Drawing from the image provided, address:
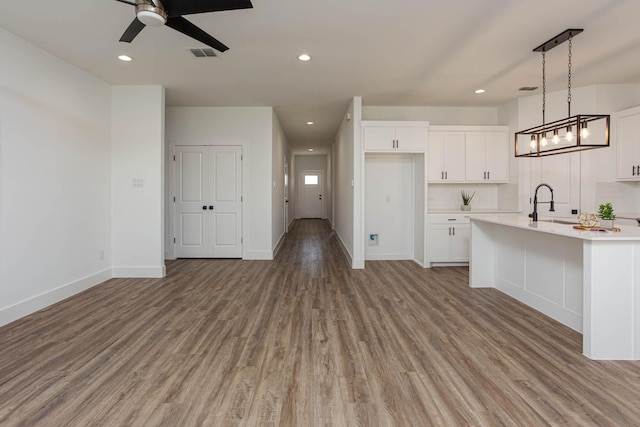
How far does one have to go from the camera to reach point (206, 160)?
5.91 metres

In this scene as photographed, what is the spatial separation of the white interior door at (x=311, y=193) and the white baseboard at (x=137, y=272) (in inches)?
388

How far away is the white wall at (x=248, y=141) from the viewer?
19.2 feet

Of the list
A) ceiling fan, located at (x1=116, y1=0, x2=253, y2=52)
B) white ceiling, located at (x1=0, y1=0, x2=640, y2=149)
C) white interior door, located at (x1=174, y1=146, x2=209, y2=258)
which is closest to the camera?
ceiling fan, located at (x1=116, y1=0, x2=253, y2=52)

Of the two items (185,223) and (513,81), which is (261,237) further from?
(513,81)

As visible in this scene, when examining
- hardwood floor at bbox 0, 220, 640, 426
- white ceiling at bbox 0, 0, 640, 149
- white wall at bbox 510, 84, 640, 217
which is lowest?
hardwood floor at bbox 0, 220, 640, 426

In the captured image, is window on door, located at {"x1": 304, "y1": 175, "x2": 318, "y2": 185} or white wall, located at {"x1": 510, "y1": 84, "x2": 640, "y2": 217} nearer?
white wall, located at {"x1": 510, "y1": 84, "x2": 640, "y2": 217}

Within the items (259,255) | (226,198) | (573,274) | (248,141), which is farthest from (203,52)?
(573,274)

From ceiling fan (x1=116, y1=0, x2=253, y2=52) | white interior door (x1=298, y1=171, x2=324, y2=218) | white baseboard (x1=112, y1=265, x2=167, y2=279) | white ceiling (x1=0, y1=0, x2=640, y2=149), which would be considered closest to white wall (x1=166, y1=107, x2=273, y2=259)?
white ceiling (x1=0, y1=0, x2=640, y2=149)

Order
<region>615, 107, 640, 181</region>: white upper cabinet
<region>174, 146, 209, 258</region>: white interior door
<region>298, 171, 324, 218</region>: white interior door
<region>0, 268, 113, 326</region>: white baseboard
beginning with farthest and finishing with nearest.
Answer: <region>298, 171, 324, 218</region>: white interior door < <region>174, 146, 209, 258</region>: white interior door < <region>615, 107, 640, 181</region>: white upper cabinet < <region>0, 268, 113, 326</region>: white baseboard

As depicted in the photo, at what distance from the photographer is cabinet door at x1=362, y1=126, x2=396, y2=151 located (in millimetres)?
5234

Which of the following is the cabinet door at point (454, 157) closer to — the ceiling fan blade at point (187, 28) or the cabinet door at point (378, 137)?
the cabinet door at point (378, 137)

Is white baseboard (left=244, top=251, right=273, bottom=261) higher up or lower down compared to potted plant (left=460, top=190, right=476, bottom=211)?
lower down

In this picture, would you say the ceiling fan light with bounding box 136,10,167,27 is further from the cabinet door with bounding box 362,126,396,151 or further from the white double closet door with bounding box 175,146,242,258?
the white double closet door with bounding box 175,146,242,258

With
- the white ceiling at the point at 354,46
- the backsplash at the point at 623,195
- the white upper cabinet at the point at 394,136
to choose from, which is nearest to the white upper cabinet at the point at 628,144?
the backsplash at the point at 623,195
